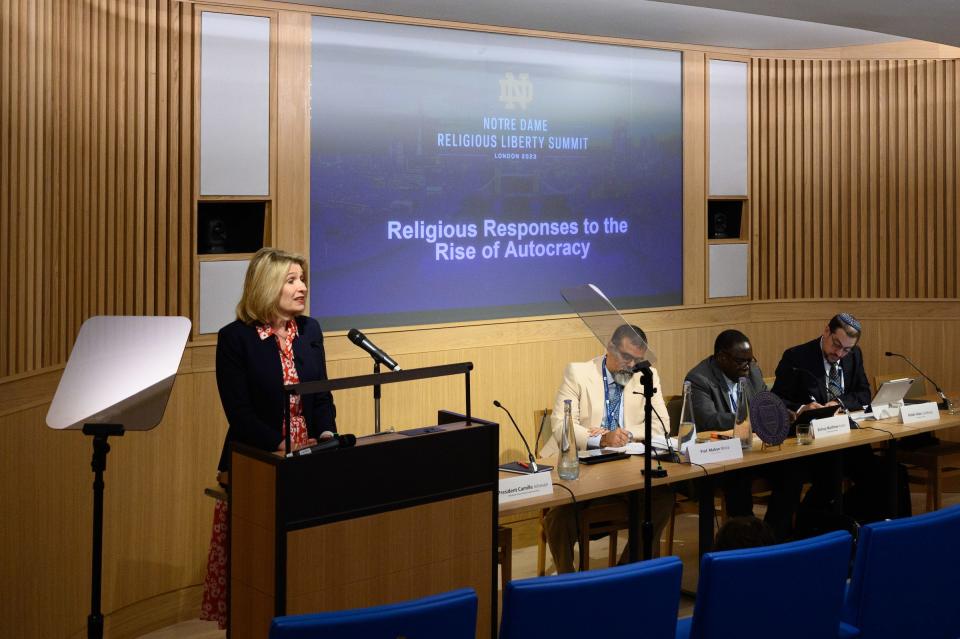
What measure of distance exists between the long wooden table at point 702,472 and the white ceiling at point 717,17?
2107mm

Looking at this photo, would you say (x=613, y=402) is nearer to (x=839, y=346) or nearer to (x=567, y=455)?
(x=567, y=455)

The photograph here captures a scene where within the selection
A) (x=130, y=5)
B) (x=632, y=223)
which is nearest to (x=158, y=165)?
(x=130, y=5)

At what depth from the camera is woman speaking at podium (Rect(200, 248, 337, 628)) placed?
150 inches

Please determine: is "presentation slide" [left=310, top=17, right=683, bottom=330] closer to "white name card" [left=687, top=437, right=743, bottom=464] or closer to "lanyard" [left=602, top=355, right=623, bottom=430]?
"lanyard" [left=602, top=355, right=623, bottom=430]

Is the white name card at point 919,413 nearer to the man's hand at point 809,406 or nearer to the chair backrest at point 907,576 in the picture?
the man's hand at point 809,406

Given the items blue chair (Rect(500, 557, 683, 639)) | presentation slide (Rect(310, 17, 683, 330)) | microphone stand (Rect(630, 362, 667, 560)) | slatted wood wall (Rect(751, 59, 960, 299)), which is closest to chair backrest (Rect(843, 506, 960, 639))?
blue chair (Rect(500, 557, 683, 639))

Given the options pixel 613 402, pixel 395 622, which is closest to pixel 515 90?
pixel 613 402

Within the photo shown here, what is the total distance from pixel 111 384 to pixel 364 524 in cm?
83

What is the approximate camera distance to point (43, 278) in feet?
13.6

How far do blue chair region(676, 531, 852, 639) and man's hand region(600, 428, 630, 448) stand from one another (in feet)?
6.71

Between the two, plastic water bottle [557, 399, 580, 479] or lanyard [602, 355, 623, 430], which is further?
lanyard [602, 355, 623, 430]

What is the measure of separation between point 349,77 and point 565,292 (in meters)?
2.28

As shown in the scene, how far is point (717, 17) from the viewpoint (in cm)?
664

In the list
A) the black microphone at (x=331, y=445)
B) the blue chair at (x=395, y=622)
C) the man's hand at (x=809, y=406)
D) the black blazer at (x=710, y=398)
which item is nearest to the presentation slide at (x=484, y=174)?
the black blazer at (x=710, y=398)
